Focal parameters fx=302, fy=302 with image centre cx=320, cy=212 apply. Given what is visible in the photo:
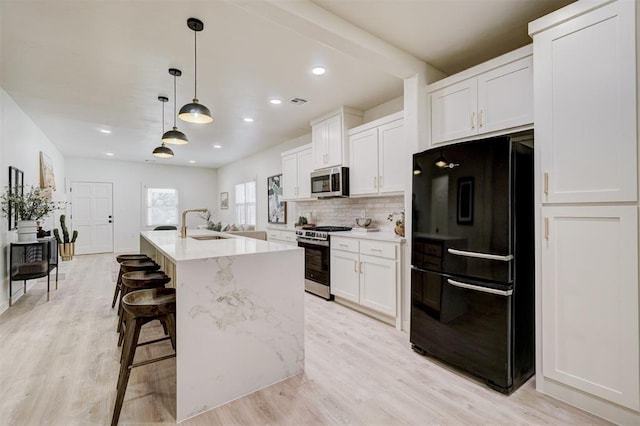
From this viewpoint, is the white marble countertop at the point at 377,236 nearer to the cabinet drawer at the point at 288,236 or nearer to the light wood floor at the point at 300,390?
the light wood floor at the point at 300,390

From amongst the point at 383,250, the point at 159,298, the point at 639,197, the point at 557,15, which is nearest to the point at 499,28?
the point at 557,15

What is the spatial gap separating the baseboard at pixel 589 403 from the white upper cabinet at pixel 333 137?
301cm

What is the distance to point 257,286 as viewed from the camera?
2021 millimetres

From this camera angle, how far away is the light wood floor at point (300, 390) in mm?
1726

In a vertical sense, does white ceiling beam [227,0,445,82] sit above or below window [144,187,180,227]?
above

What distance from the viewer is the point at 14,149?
12.8 ft

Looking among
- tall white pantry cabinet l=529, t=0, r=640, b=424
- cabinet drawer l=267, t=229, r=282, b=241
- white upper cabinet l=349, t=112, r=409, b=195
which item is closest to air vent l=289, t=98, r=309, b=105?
white upper cabinet l=349, t=112, r=409, b=195

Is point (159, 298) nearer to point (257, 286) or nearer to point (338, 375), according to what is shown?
point (257, 286)

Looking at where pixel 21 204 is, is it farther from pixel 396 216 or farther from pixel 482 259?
pixel 482 259

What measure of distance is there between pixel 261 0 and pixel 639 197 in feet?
7.81

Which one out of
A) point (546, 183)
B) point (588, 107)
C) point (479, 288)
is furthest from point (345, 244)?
point (588, 107)

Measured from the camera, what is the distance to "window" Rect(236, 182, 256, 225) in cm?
751

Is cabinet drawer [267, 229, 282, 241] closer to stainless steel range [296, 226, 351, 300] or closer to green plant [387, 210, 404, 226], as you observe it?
stainless steel range [296, 226, 351, 300]

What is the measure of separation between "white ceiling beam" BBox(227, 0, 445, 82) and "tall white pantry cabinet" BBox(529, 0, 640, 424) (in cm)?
100
